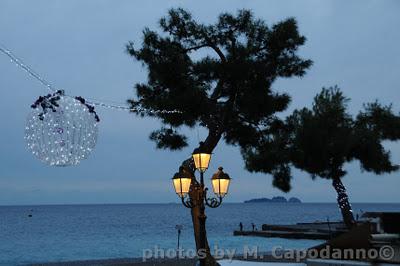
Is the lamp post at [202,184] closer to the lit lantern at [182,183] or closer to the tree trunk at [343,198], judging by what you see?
the lit lantern at [182,183]

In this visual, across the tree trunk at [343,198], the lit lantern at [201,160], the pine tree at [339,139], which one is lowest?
the tree trunk at [343,198]

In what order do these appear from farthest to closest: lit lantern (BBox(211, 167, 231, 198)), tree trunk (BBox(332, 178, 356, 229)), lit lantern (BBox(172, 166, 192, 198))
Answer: tree trunk (BBox(332, 178, 356, 229))
lit lantern (BBox(211, 167, 231, 198))
lit lantern (BBox(172, 166, 192, 198))

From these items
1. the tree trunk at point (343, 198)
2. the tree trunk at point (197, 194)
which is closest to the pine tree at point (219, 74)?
the tree trunk at point (197, 194)

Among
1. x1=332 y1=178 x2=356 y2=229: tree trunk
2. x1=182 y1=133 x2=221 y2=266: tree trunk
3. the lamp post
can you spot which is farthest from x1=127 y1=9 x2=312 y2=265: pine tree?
x1=332 y1=178 x2=356 y2=229: tree trunk

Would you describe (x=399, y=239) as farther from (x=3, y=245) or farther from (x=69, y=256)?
(x=3, y=245)

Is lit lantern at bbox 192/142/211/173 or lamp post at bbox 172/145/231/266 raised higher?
lit lantern at bbox 192/142/211/173

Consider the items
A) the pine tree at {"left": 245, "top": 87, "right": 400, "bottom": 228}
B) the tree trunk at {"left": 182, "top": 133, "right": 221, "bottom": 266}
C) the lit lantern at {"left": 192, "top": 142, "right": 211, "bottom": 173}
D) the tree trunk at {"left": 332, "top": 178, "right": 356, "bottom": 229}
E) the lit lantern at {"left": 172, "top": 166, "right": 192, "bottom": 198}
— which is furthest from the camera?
the tree trunk at {"left": 332, "top": 178, "right": 356, "bottom": 229}

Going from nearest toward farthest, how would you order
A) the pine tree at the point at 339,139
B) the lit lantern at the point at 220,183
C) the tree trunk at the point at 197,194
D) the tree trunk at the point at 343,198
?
1. the lit lantern at the point at 220,183
2. the tree trunk at the point at 197,194
3. the pine tree at the point at 339,139
4. the tree trunk at the point at 343,198

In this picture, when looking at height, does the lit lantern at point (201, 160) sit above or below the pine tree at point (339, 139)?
below

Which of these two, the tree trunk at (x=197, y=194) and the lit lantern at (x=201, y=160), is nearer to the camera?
the lit lantern at (x=201, y=160)

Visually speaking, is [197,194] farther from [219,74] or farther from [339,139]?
[339,139]

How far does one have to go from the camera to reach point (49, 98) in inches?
418

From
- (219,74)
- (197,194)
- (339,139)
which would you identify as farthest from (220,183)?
(339,139)

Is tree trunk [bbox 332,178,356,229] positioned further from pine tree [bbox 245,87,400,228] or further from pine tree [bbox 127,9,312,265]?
pine tree [bbox 127,9,312,265]
